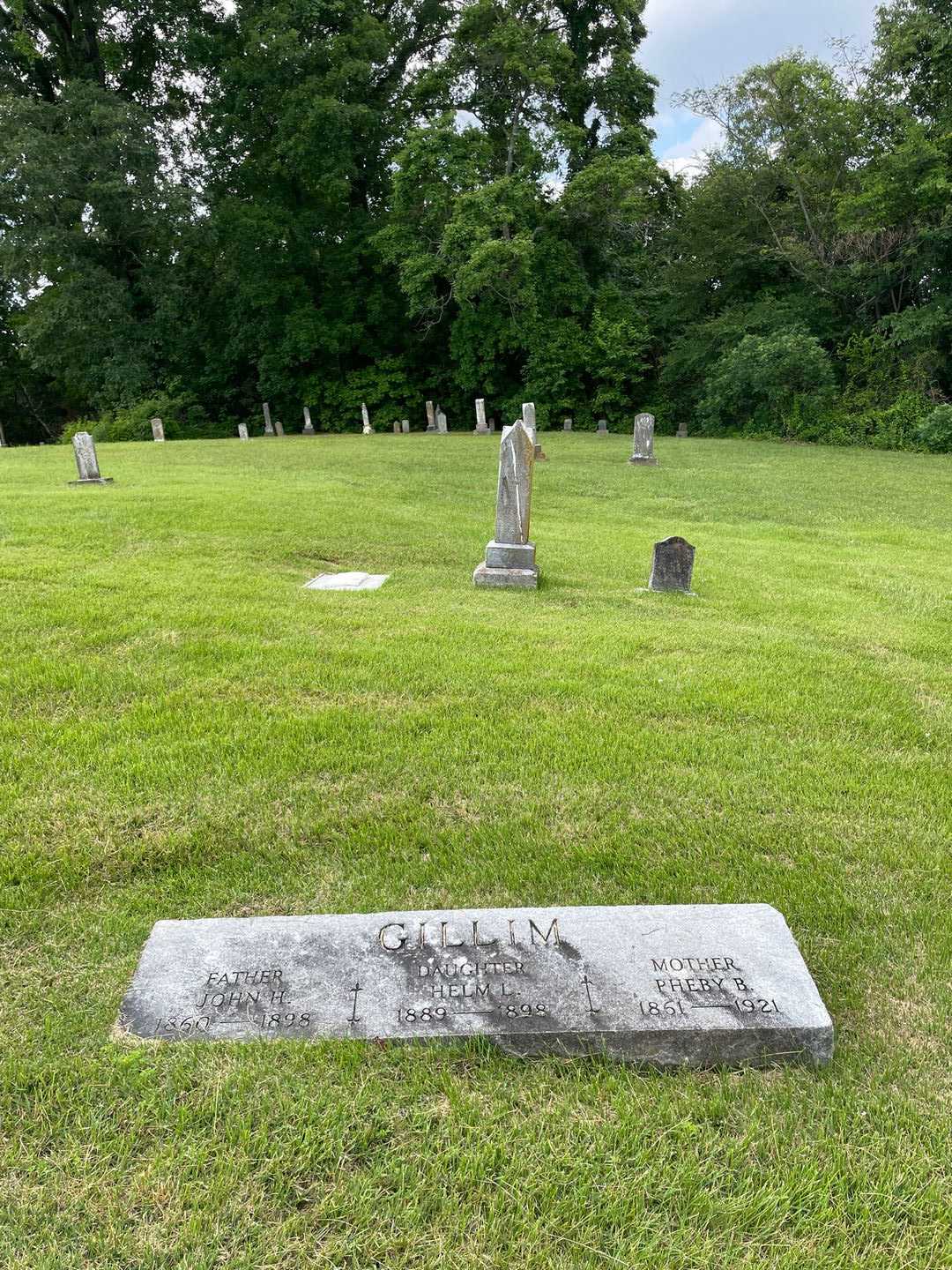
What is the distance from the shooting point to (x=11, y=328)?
116 feet

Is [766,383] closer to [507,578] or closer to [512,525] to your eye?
[512,525]

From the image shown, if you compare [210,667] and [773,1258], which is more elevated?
[210,667]

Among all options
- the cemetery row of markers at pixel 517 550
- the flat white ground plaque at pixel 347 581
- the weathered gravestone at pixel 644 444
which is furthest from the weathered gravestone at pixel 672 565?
the weathered gravestone at pixel 644 444

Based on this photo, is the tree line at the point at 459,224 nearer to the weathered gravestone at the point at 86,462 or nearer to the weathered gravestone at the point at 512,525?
the weathered gravestone at the point at 86,462

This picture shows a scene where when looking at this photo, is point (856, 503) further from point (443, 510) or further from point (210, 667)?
point (210, 667)

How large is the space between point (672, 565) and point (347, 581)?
3329 mm

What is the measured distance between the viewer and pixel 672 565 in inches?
284

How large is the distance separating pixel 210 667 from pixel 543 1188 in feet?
11.8

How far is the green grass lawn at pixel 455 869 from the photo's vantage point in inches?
67.4

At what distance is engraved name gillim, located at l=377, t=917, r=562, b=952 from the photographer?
7.60 ft

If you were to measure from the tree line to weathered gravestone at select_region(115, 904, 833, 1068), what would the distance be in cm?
2291

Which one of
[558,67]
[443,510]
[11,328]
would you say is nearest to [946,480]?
[443,510]

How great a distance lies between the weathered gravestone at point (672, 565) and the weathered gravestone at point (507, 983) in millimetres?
5119

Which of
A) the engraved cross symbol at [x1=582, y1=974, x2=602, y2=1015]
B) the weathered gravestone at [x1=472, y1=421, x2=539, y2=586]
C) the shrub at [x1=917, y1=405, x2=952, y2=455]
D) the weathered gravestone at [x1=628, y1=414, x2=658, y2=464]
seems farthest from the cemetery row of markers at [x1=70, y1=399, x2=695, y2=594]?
the shrub at [x1=917, y1=405, x2=952, y2=455]
